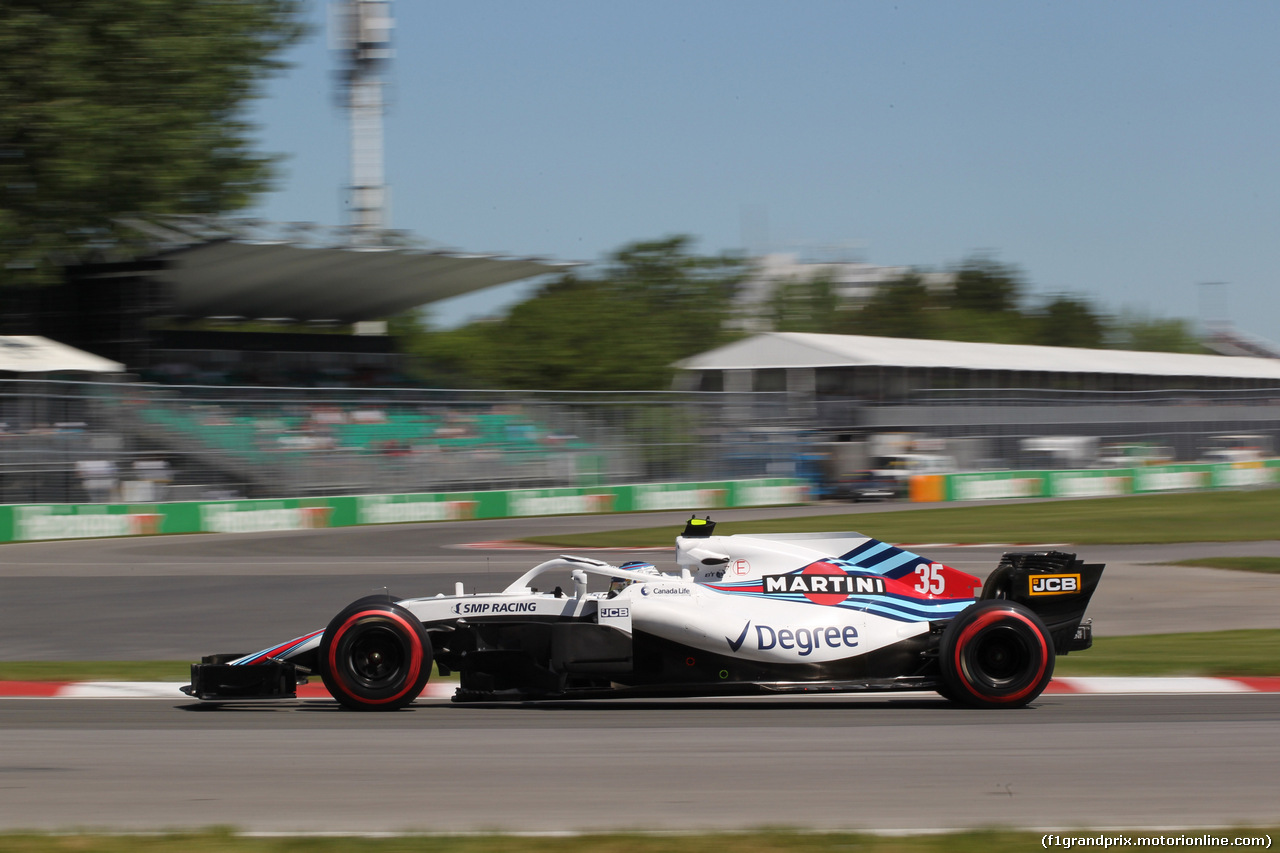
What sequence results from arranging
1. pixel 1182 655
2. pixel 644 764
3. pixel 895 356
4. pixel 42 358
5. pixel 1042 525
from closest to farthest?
pixel 644 764, pixel 1182 655, pixel 1042 525, pixel 42 358, pixel 895 356

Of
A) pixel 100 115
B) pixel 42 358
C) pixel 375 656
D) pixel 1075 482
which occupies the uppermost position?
pixel 100 115

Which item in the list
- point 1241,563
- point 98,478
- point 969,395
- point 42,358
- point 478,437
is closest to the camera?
point 1241,563

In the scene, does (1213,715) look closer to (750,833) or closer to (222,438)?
(750,833)

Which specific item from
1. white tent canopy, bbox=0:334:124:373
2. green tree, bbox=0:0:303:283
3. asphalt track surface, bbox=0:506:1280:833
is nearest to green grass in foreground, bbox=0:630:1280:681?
asphalt track surface, bbox=0:506:1280:833

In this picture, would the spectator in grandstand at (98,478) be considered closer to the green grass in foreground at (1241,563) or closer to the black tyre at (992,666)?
the green grass in foreground at (1241,563)

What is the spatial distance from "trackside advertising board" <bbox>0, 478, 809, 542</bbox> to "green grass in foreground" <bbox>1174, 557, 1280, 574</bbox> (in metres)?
14.2

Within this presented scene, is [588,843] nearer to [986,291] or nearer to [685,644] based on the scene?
[685,644]

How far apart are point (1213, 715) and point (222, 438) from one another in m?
19.8

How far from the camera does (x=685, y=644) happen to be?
728cm

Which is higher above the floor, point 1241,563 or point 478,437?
point 478,437

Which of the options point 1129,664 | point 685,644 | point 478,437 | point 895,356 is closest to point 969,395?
point 895,356

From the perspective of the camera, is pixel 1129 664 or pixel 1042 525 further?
pixel 1042 525

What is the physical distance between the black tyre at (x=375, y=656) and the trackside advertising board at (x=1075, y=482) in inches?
1082

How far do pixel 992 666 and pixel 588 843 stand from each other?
3.54 meters
